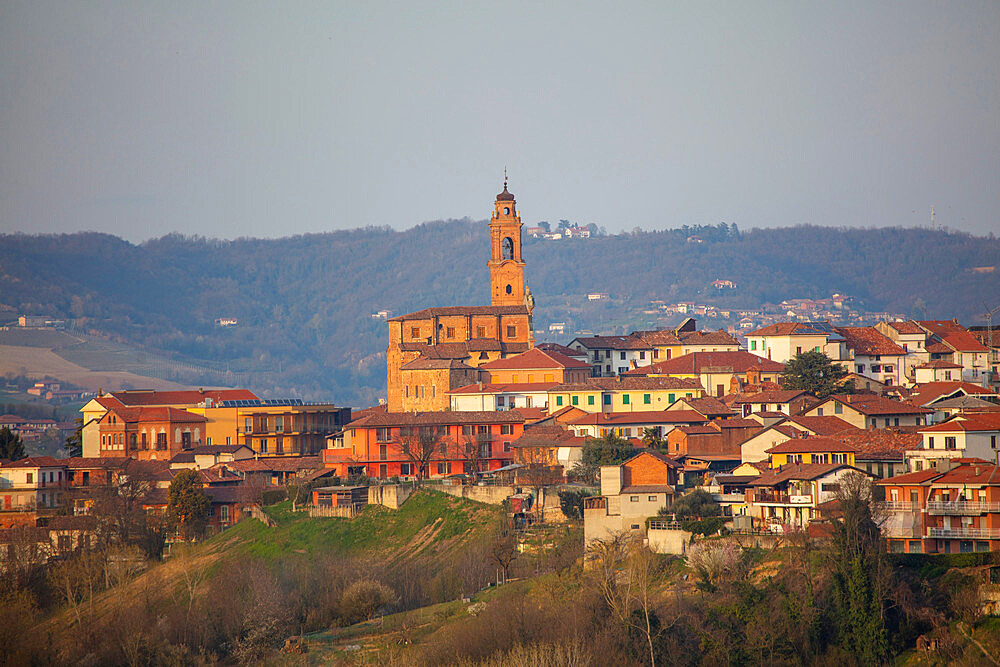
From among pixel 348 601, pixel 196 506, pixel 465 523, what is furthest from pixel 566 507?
pixel 196 506

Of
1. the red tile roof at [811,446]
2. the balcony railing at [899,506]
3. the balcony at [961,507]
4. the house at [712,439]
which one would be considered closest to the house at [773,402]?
the house at [712,439]

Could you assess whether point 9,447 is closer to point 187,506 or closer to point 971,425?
point 187,506

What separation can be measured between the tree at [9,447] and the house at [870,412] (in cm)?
4254

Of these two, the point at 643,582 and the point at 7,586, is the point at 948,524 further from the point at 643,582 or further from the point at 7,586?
the point at 7,586

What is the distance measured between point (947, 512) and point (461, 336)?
5312 cm

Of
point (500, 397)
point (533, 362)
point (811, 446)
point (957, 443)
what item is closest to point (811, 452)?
point (811, 446)

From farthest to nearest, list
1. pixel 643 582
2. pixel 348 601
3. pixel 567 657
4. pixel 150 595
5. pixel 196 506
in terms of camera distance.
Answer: pixel 196 506 < pixel 150 595 < pixel 348 601 < pixel 643 582 < pixel 567 657

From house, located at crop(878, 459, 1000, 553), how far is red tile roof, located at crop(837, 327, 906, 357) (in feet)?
150

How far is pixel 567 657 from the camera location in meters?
41.3

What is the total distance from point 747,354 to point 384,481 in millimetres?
30199

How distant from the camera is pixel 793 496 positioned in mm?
50594

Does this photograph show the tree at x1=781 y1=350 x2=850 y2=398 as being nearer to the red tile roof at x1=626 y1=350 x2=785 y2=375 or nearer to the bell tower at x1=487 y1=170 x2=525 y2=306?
the red tile roof at x1=626 y1=350 x2=785 y2=375

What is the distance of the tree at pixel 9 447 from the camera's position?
270 feet

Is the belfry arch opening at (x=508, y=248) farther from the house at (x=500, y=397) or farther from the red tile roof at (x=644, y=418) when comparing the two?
the red tile roof at (x=644, y=418)
